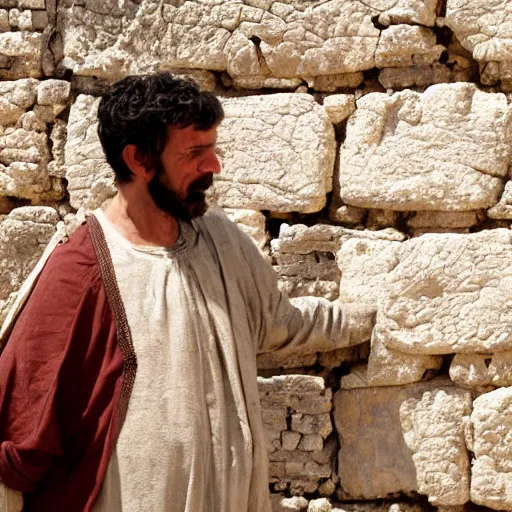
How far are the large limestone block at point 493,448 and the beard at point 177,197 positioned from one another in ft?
3.97

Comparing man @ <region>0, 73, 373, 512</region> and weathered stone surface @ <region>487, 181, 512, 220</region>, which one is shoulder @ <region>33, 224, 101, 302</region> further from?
weathered stone surface @ <region>487, 181, 512, 220</region>

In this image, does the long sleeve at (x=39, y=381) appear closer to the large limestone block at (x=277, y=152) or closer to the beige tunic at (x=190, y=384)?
the beige tunic at (x=190, y=384)

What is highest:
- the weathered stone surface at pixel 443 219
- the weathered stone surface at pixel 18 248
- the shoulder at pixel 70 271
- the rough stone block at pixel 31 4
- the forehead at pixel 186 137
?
the rough stone block at pixel 31 4

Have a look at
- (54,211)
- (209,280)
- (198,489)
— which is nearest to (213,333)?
(209,280)

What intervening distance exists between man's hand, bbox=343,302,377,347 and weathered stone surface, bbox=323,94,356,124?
66cm

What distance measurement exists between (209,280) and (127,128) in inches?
21.4

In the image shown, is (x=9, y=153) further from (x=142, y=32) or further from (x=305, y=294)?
(x=305, y=294)

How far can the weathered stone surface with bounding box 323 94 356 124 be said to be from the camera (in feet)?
14.6

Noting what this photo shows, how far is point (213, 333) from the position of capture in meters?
3.97

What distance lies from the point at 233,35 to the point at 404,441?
5.06 feet

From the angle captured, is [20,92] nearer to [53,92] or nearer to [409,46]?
[53,92]

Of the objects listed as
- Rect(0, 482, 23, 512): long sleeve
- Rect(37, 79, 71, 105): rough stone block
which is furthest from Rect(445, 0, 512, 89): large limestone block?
Rect(0, 482, 23, 512): long sleeve

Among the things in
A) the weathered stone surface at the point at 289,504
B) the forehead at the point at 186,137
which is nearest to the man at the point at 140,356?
the forehead at the point at 186,137

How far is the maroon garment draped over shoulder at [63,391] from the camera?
379cm
